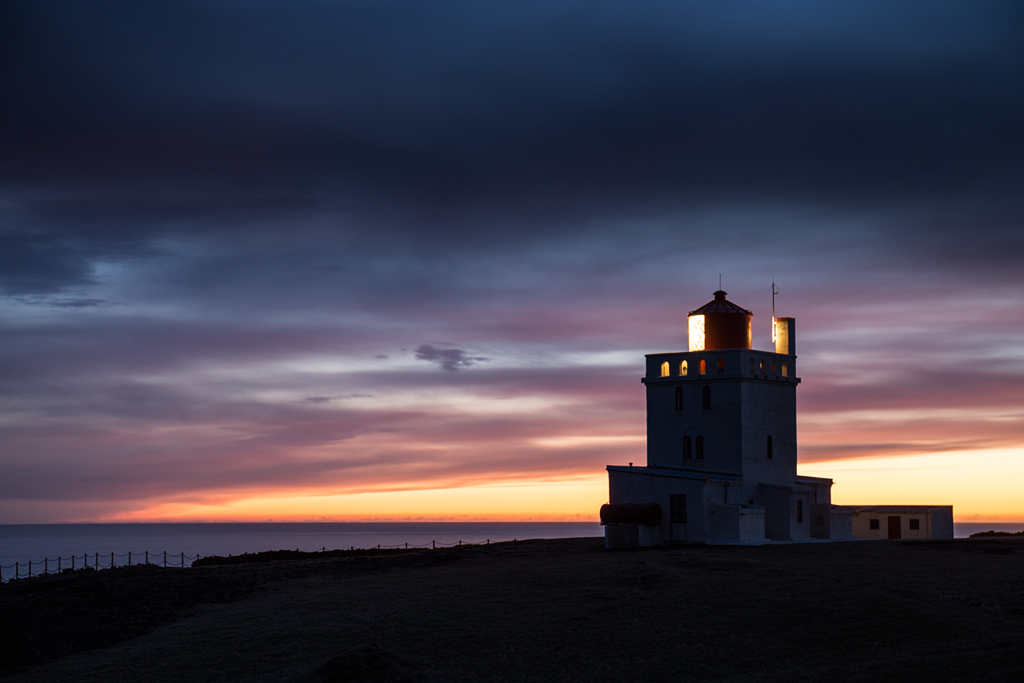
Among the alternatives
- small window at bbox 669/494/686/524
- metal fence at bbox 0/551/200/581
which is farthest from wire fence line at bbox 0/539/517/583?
small window at bbox 669/494/686/524

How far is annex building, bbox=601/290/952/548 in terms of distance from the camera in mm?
46938

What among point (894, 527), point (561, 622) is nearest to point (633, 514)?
point (894, 527)

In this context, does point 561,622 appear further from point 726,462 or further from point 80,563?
point 80,563

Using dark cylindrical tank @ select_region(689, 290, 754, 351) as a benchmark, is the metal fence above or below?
below

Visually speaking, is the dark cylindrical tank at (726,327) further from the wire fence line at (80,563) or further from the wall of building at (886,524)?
the wire fence line at (80,563)

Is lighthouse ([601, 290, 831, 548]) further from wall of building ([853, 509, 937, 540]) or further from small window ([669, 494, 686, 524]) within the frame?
wall of building ([853, 509, 937, 540])

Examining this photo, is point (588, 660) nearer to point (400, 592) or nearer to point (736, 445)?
point (400, 592)

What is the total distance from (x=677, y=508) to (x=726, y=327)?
10821 millimetres

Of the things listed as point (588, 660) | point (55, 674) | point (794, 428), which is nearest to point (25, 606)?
point (55, 674)

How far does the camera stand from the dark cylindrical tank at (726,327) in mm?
52000

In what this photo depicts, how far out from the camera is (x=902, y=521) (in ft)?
176

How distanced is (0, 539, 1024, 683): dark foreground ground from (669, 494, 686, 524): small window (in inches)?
294

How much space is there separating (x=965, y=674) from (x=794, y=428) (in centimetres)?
3372

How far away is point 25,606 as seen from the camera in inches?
1284
